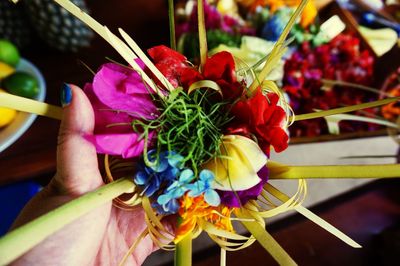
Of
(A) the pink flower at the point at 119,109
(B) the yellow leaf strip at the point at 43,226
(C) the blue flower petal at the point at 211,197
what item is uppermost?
(A) the pink flower at the point at 119,109

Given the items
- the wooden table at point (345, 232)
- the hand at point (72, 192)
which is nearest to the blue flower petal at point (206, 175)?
the hand at point (72, 192)

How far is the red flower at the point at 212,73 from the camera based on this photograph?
13.6 inches

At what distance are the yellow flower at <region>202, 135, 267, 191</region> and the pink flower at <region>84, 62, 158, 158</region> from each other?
7 centimetres

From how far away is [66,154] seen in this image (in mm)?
350

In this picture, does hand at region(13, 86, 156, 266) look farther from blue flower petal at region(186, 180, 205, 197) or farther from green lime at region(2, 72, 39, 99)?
green lime at region(2, 72, 39, 99)

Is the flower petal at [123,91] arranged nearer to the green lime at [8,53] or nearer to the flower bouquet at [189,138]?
the flower bouquet at [189,138]

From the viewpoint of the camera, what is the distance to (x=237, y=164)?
1.05ft

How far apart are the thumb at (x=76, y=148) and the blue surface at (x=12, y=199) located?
299 mm

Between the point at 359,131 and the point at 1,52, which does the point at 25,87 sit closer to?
the point at 1,52

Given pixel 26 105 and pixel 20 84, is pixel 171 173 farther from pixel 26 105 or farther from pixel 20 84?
pixel 20 84

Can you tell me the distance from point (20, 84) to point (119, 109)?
0.51 m

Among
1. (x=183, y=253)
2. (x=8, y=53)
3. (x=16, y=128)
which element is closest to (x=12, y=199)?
(x=16, y=128)

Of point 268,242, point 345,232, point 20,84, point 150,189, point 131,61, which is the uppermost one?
point 20,84

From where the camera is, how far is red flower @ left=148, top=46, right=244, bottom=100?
35cm
